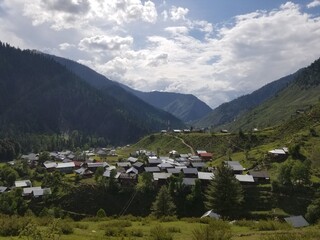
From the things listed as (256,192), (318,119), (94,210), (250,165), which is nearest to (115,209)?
(94,210)

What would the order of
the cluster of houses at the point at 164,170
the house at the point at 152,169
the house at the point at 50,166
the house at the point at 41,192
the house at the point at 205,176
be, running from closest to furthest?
1. the house at the point at 41,192
2. the cluster of houses at the point at 164,170
3. the house at the point at 205,176
4. the house at the point at 152,169
5. the house at the point at 50,166

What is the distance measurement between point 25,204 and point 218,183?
6116 cm

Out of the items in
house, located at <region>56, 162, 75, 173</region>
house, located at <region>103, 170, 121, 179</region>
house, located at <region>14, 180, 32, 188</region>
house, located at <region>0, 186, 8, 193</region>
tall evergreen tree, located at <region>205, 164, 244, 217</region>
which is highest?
tall evergreen tree, located at <region>205, 164, 244, 217</region>

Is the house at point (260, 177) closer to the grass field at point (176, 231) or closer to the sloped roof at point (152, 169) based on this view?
the sloped roof at point (152, 169)

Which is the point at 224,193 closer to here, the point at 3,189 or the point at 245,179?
the point at 245,179

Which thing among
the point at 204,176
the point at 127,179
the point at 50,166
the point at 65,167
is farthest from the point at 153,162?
the point at 50,166

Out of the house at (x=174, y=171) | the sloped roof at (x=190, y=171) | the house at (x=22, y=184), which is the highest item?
the sloped roof at (x=190, y=171)

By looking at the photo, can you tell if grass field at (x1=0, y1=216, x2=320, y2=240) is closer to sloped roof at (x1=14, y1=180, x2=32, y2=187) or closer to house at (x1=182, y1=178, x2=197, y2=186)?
house at (x1=182, y1=178, x2=197, y2=186)

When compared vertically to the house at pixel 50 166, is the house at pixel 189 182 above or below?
above

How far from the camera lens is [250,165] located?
432 ft

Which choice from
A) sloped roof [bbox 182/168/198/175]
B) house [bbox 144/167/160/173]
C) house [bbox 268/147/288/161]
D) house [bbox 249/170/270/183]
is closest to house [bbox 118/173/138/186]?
house [bbox 144/167/160/173]

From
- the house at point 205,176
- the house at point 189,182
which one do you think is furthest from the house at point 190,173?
the house at point 189,182

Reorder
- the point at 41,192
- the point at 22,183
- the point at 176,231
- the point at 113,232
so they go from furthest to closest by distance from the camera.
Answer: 1. the point at 22,183
2. the point at 41,192
3. the point at 176,231
4. the point at 113,232

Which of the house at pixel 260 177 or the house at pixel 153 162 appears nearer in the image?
the house at pixel 260 177
